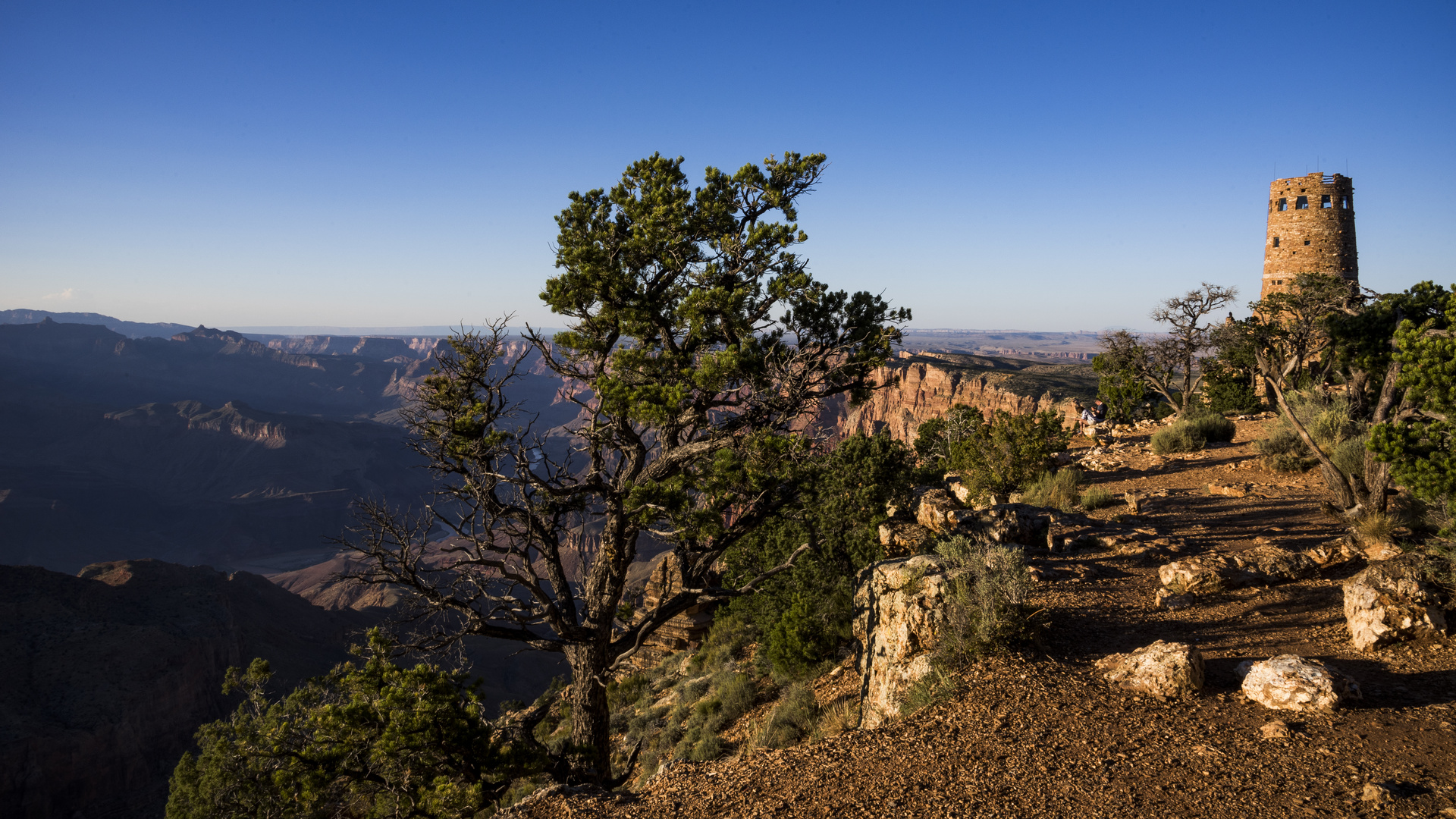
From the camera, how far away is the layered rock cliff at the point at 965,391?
2623 inches

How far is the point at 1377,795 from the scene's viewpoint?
477 cm

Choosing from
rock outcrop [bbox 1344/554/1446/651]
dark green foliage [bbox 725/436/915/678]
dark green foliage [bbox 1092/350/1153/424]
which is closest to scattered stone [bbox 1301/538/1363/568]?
rock outcrop [bbox 1344/554/1446/651]

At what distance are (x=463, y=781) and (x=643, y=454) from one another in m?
5.65

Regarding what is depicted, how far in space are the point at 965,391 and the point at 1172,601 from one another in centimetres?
7640

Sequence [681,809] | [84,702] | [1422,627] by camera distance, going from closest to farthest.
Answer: [681,809] → [1422,627] → [84,702]

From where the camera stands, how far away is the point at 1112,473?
66.9 feet

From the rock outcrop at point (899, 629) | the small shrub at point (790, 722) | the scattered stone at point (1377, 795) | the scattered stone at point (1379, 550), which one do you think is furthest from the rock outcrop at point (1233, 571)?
the small shrub at point (790, 722)

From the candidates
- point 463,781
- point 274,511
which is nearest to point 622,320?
point 463,781

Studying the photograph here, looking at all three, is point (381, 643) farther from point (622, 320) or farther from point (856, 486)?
point (856, 486)

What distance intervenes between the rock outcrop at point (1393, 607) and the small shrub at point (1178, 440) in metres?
15.0

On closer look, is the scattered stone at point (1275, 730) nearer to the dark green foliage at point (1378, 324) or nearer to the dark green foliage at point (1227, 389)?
the dark green foliage at point (1378, 324)

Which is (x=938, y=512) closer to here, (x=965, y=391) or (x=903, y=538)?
(x=903, y=538)

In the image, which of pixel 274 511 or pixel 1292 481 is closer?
pixel 1292 481

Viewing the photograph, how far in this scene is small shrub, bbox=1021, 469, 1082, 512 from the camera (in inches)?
635
